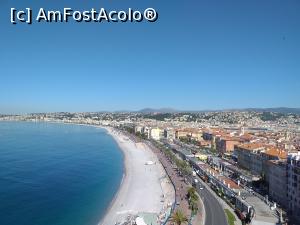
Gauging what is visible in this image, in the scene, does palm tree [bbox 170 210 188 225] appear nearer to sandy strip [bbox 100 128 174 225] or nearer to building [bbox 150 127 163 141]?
sandy strip [bbox 100 128 174 225]

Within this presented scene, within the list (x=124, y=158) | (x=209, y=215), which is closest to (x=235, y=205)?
(x=209, y=215)

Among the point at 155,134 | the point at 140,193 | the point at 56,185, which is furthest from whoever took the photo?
the point at 155,134

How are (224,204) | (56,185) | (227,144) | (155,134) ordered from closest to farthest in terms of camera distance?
(224,204) → (56,185) → (227,144) → (155,134)

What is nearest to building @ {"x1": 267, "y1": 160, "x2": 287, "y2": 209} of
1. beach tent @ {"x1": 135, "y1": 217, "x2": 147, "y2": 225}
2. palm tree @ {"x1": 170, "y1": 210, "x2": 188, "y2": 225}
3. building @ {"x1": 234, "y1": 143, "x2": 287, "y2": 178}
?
building @ {"x1": 234, "y1": 143, "x2": 287, "y2": 178}

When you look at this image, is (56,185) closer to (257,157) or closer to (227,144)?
(257,157)

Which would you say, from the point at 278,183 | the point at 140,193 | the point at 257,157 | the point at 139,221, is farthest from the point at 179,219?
the point at 257,157

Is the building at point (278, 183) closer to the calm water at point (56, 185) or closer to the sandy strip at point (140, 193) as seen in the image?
the sandy strip at point (140, 193)

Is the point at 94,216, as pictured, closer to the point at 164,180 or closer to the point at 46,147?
the point at 164,180
